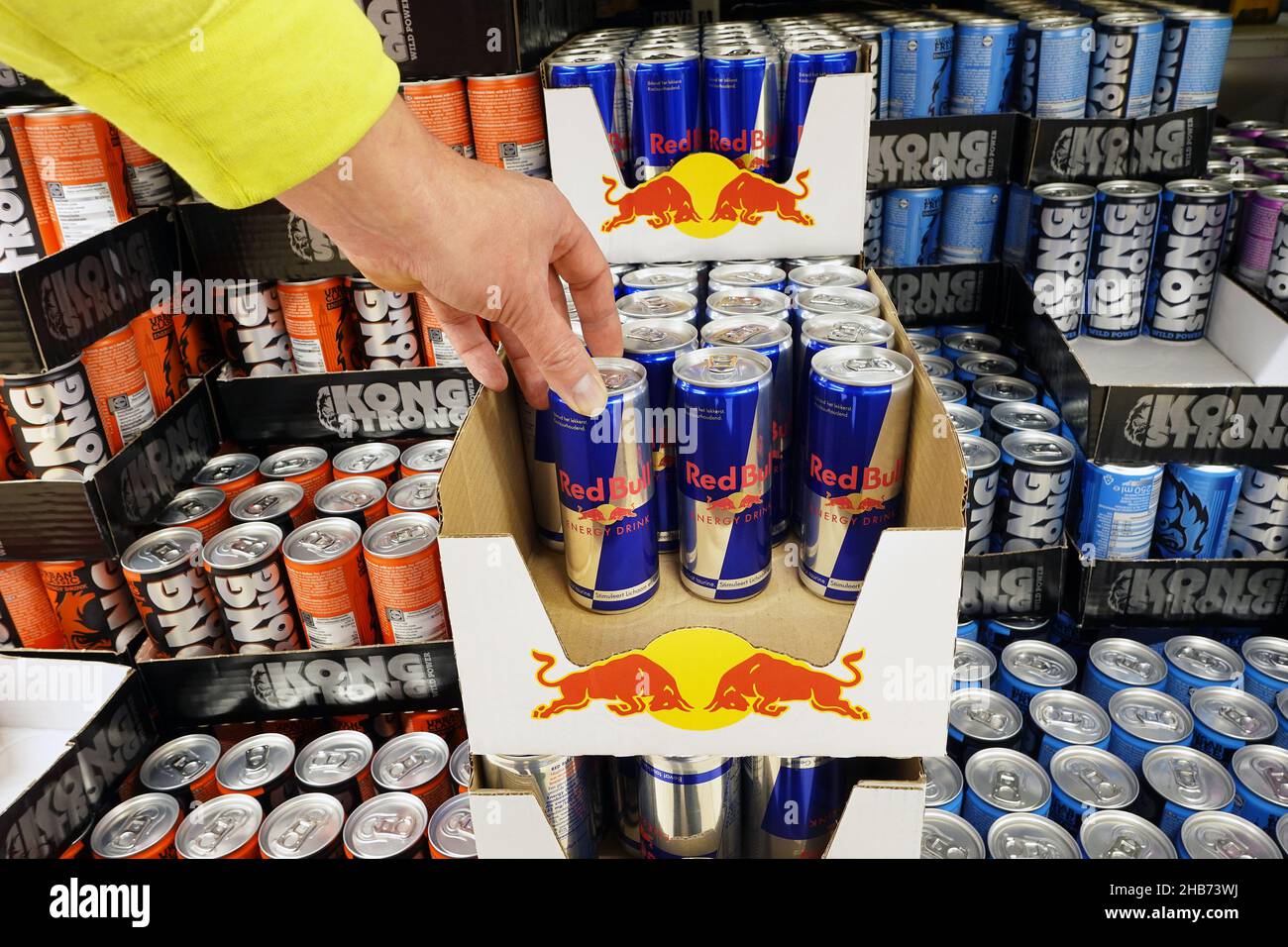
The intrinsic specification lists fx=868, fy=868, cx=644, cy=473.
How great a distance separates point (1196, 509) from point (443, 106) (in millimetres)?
1612

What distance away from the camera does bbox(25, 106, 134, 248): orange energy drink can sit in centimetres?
150

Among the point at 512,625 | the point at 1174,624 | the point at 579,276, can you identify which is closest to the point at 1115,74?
the point at 1174,624

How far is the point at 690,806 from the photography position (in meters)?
1.06


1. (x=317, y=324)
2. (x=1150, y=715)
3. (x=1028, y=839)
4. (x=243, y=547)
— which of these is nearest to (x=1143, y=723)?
(x=1150, y=715)

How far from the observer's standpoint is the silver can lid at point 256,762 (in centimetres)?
149

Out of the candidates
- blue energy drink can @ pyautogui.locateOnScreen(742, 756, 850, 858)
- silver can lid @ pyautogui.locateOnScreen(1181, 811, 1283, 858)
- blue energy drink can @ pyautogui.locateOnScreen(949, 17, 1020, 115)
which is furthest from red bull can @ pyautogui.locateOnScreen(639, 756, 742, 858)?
blue energy drink can @ pyautogui.locateOnScreen(949, 17, 1020, 115)

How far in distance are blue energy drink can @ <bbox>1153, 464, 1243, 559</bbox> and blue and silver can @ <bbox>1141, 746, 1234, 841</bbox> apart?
1.38ft

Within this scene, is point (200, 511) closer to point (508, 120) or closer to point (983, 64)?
point (508, 120)

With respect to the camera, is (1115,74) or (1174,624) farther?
(1115,74)

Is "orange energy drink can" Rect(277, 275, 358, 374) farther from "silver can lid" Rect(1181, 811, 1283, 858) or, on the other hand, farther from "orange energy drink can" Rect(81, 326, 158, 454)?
"silver can lid" Rect(1181, 811, 1283, 858)

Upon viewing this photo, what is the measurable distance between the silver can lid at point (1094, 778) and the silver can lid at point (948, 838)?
0.17 m

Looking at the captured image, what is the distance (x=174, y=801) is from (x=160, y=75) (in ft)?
4.40

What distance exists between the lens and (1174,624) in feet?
5.62
